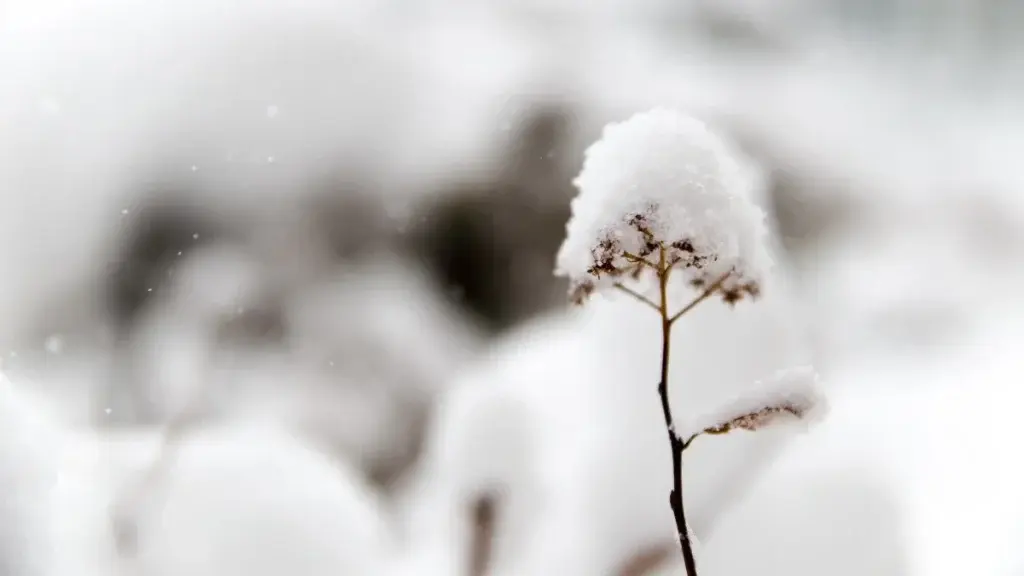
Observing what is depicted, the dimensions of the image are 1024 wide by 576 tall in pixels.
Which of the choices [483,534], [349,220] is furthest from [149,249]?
[483,534]

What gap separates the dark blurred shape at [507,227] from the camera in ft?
→ 2.17

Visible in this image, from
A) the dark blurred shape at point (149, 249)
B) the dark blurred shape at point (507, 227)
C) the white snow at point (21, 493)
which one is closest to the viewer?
the white snow at point (21, 493)

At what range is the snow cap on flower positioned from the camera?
0.09 metres

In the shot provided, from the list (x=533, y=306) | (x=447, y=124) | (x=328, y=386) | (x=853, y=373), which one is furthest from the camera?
(x=447, y=124)

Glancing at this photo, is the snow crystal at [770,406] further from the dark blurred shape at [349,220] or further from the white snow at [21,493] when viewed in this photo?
the dark blurred shape at [349,220]

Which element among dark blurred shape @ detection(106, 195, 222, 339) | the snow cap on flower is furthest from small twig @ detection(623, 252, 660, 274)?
dark blurred shape @ detection(106, 195, 222, 339)

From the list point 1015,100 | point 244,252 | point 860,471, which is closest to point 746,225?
point 860,471

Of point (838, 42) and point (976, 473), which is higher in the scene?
point (838, 42)

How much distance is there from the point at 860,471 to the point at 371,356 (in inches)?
16.4

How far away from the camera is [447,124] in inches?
29.3

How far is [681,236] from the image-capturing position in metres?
0.09

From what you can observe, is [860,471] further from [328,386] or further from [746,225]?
[328,386]

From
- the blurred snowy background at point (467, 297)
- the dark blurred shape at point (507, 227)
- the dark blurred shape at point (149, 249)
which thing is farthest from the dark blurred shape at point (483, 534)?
the dark blurred shape at point (507, 227)

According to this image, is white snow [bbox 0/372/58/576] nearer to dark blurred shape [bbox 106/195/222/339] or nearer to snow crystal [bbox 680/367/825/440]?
snow crystal [bbox 680/367/825/440]
